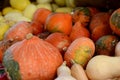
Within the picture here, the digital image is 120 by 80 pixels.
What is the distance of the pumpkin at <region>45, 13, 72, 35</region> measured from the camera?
142 centimetres

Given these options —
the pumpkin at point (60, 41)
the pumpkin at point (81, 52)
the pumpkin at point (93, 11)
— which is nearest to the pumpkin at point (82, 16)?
the pumpkin at point (93, 11)

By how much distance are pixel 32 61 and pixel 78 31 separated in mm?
372

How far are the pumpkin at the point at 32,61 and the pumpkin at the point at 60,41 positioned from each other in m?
0.16

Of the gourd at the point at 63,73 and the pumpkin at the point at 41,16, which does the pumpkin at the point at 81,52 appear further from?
the pumpkin at the point at 41,16

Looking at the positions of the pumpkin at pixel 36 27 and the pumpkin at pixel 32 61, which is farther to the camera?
the pumpkin at pixel 36 27

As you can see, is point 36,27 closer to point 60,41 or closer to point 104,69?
point 60,41

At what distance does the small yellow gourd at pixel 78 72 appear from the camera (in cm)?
105

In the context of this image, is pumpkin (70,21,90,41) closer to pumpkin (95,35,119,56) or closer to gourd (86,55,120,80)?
pumpkin (95,35,119,56)

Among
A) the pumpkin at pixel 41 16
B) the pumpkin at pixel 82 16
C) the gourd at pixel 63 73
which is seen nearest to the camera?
the gourd at pixel 63 73

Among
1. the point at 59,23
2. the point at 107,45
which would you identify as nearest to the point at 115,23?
the point at 107,45

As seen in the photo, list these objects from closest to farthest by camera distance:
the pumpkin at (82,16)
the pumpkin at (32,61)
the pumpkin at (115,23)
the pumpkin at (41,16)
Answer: the pumpkin at (32,61) < the pumpkin at (115,23) < the pumpkin at (82,16) < the pumpkin at (41,16)

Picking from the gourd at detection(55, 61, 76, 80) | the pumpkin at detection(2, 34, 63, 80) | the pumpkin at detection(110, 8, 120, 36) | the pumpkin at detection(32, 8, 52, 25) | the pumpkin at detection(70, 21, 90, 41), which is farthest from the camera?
the pumpkin at detection(32, 8, 52, 25)

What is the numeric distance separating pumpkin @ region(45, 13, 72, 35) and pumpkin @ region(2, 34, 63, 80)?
1.04ft

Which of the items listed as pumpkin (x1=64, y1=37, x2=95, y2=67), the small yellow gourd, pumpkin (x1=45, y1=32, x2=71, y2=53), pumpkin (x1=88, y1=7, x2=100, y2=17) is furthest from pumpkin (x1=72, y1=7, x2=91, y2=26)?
the small yellow gourd
